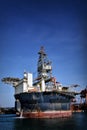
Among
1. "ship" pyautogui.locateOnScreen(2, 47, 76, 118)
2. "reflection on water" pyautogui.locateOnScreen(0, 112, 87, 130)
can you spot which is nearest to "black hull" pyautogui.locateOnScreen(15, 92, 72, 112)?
"ship" pyautogui.locateOnScreen(2, 47, 76, 118)

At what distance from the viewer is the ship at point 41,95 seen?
67938mm

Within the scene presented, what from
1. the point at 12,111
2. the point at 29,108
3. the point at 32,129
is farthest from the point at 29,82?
the point at 12,111

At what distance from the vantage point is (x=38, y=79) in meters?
79.6

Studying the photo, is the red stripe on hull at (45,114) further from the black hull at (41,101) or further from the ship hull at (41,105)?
the black hull at (41,101)

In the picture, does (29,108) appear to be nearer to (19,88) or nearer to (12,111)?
(19,88)

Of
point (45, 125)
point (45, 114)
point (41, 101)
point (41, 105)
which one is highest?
point (41, 101)

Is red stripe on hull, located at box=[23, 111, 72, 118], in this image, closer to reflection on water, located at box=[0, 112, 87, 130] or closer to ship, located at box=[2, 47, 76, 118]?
ship, located at box=[2, 47, 76, 118]

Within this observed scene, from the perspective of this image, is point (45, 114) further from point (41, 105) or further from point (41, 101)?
point (41, 101)

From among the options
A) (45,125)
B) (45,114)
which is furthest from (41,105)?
(45,125)

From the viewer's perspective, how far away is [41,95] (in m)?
67.9

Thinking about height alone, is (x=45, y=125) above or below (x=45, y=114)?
below

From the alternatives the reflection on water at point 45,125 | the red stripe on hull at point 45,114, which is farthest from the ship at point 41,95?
the reflection on water at point 45,125

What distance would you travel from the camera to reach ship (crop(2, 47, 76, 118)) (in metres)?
67.9

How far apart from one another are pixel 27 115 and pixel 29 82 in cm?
962
